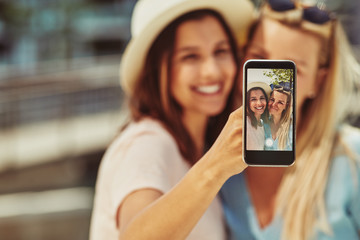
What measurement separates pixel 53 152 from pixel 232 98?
3868mm

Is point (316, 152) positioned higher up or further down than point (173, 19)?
further down

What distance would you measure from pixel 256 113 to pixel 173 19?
0.53 metres

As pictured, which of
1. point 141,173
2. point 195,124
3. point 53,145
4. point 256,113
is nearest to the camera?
point 256,113

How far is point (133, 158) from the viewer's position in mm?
908

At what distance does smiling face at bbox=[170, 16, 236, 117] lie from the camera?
96 centimetres

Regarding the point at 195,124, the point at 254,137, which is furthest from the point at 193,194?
the point at 195,124

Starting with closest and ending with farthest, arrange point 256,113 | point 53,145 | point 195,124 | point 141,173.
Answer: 1. point 256,113
2. point 141,173
3. point 195,124
4. point 53,145

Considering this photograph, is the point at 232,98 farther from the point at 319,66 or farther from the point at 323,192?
the point at 323,192

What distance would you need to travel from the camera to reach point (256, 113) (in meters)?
0.58

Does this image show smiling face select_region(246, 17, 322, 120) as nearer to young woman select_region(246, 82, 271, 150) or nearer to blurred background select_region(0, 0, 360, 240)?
young woman select_region(246, 82, 271, 150)

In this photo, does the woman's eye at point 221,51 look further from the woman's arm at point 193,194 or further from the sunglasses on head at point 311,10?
the woman's arm at point 193,194

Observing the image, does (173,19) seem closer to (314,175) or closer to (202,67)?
(202,67)

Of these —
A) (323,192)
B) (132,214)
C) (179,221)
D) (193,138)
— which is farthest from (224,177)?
(323,192)

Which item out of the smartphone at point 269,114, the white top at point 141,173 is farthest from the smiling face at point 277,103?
the white top at point 141,173
